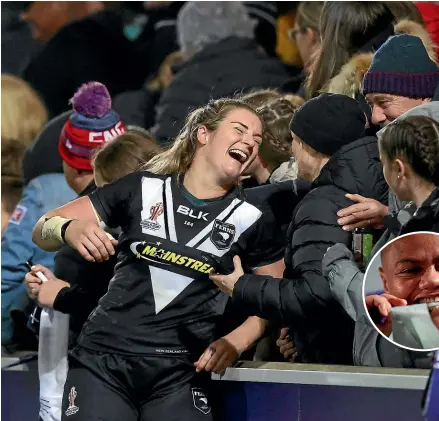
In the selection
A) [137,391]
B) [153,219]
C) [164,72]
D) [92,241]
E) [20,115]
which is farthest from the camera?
[164,72]

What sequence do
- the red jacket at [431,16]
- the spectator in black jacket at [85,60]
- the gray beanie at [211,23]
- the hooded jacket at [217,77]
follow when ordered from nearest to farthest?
the red jacket at [431,16], the hooded jacket at [217,77], the gray beanie at [211,23], the spectator in black jacket at [85,60]

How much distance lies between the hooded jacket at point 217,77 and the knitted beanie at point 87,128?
0.37 metres

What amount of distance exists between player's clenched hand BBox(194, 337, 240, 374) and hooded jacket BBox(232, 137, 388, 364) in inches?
8.1

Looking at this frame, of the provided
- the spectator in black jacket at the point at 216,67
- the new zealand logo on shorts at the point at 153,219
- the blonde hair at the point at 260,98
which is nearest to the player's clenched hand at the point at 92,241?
the new zealand logo on shorts at the point at 153,219

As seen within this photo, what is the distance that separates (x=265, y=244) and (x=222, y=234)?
18 centimetres

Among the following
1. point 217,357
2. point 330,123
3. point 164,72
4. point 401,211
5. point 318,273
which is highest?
point 330,123

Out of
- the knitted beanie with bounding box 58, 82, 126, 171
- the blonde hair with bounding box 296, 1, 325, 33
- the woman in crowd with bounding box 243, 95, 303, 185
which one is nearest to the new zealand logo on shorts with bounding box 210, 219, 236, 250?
the woman in crowd with bounding box 243, 95, 303, 185

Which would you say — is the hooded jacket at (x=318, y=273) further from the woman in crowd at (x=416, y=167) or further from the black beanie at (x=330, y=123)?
the woman in crowd at (x=416, y=167)

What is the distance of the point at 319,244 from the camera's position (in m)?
3.41

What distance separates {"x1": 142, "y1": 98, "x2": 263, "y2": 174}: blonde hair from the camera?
152 inches

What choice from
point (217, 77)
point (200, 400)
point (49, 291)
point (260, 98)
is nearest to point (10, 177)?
point (217, 77)

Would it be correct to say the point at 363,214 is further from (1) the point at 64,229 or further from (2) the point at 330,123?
(1) the point at 64,229

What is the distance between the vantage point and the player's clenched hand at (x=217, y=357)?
356 cm

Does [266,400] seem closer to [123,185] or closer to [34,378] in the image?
[123,185]
